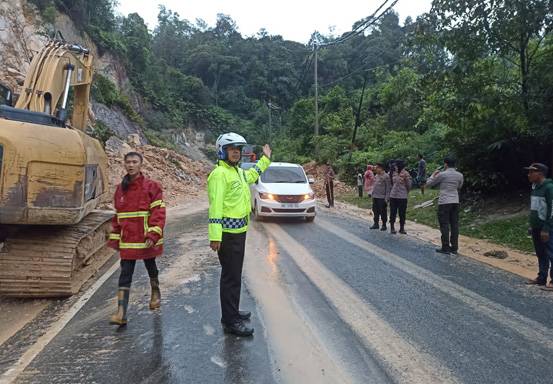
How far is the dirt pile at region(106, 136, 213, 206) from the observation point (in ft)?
66.5

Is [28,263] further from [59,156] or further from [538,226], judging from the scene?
[538,226]

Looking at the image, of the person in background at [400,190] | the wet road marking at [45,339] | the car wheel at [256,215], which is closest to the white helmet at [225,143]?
the wet road marking at [45,339]

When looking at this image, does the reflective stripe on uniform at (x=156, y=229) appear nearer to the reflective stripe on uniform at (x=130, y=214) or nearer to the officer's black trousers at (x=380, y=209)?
the reflective stripe on uniform at (x=130, y=214)

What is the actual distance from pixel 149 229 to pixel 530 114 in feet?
31.5

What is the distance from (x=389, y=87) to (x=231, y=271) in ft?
95.8

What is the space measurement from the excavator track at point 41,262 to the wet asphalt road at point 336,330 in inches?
20.2

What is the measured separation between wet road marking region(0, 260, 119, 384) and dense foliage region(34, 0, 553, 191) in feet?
29.8

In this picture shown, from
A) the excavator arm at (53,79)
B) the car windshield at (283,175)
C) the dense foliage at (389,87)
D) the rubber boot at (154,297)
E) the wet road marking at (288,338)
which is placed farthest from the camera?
the car windshield at (283,175)

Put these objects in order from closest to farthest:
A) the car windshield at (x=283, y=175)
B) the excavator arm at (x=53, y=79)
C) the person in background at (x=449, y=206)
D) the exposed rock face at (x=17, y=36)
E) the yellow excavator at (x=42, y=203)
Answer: the yellow excavator at (x=42, y=203) < the excavator arm at (x=53, y=79) < the person in background at (x=449, y=206) < the car windshield at (x=283, y=175) < the exposed rock face at (x=17, y=36)

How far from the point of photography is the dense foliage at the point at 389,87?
10773 mm

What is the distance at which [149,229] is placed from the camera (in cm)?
480

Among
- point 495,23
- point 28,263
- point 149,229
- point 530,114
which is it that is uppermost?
point 495,23

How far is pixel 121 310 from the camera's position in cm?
473

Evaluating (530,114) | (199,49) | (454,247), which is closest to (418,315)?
(454,247)
